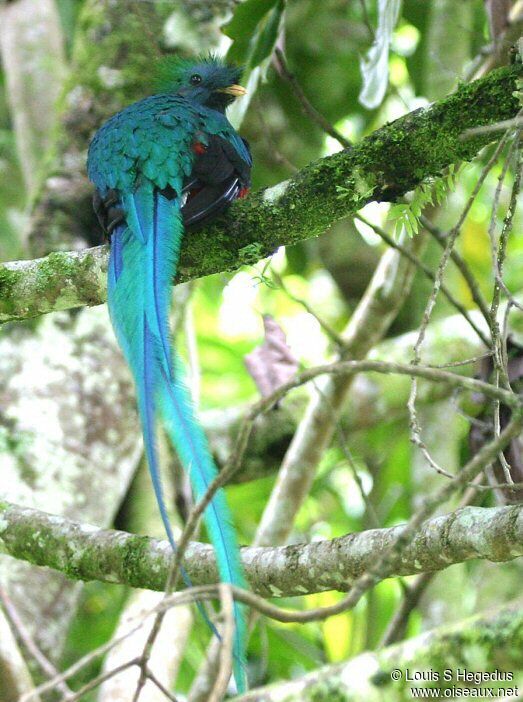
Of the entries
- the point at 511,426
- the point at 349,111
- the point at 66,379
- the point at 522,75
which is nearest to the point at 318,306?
the point at 349,111

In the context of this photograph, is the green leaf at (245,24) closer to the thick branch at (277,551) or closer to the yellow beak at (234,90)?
the yellow beak at (234,90)

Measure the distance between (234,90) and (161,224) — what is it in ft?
3.43

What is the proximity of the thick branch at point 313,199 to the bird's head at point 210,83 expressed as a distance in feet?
3.34

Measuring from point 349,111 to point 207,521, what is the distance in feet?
14.2

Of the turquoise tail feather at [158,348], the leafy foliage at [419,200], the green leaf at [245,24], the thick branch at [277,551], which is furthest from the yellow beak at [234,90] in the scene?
the thick branch at [277,551]

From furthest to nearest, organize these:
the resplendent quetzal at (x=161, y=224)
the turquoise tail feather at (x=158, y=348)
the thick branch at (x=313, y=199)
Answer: the thick branch at (x=313, y=199)
the resplendent quetzal at (x=161, y=224)
the turquoise tail feather at (x=158, y=348)

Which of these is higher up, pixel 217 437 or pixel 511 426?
pixel 217 437

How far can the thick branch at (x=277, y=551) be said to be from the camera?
175cm

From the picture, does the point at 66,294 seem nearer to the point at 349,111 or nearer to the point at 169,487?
the point at 169,487

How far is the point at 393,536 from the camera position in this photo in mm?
1866

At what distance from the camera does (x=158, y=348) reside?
6.95 ft

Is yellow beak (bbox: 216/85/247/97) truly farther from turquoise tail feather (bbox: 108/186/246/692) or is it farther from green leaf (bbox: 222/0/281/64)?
turquoise tail feather (bbox: 108/186/246/692)

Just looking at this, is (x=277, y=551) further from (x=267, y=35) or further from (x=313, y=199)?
(x=267, y=35)

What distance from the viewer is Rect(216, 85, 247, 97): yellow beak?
3.31m
